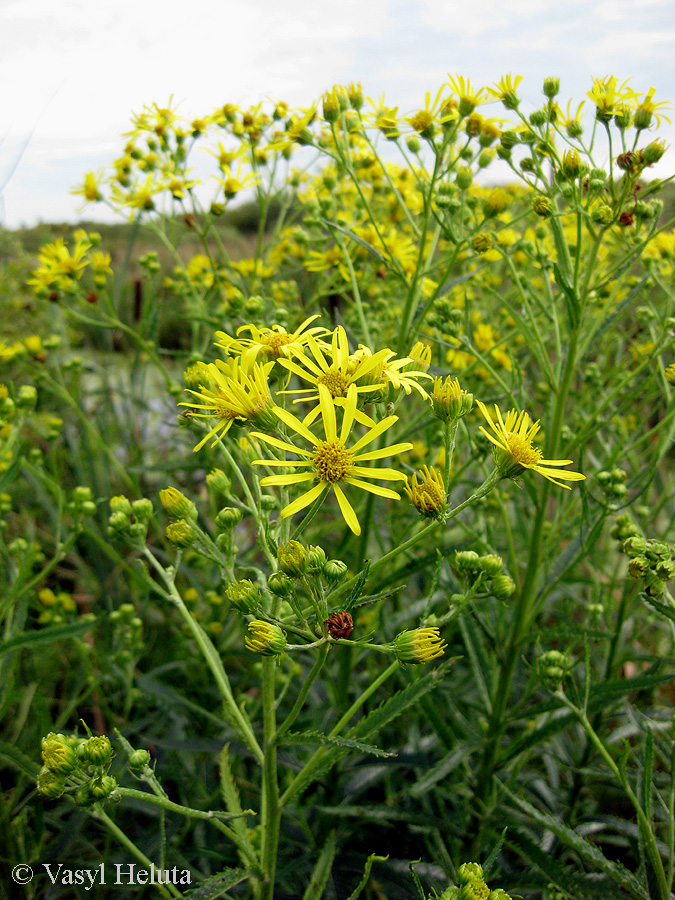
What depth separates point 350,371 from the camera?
1354mm

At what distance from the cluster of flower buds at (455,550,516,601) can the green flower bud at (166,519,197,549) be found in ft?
2.18

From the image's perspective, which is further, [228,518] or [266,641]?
[228,518]

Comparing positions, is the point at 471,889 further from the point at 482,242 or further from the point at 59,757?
the point at 482,242

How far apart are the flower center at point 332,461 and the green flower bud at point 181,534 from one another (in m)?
0.40

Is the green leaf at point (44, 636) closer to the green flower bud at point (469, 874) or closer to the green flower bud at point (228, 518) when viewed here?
the green flower bud at point (228, 518)

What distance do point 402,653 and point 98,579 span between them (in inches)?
110

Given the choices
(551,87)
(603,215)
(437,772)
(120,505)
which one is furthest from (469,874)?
(551,87)

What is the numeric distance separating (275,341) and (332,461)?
1.36ft

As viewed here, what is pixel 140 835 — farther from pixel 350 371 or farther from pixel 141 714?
pixel 350 371

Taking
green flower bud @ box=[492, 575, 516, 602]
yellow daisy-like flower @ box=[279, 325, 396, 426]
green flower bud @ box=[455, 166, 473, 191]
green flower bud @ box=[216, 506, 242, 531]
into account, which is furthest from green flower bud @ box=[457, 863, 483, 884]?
green flower bud @ box=[455, 166, 473, 191]

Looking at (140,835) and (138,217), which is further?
(138,217)

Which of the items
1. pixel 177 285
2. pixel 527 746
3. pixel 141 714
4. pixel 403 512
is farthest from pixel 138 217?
pixel 527 746

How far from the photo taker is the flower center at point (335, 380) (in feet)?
4.34

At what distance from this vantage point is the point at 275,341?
4.90 feet
